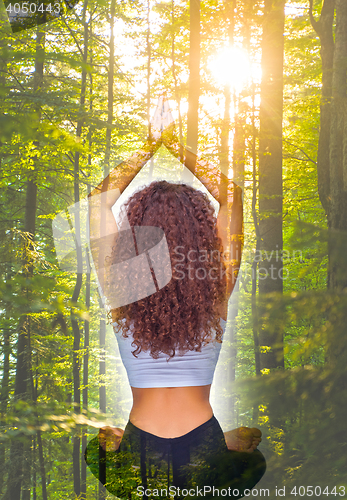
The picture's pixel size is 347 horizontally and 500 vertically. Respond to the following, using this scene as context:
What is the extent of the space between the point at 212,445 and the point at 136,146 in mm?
13394

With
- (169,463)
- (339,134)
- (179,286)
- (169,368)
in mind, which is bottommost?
(169,463)

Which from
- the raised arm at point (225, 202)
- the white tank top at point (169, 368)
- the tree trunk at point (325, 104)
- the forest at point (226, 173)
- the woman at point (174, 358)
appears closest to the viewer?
the forest at point (226, 173)

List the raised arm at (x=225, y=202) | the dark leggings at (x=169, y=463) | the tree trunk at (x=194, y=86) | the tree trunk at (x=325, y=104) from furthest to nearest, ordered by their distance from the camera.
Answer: the tree trunk at (x=194, y=86) < the tree trunk at (x=325, y=104) < the raised arm at (x=225, y=202) < the dark leggings at (x=169, y=463)

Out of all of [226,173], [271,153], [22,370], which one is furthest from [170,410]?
[226,173]

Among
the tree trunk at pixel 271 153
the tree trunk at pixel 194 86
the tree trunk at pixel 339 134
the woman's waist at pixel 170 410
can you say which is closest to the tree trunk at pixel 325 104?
the tree trunk at pixel 339 134

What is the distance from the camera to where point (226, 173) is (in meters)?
9.33

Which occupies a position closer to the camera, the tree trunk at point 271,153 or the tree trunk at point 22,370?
the tree trunk at point 22,370

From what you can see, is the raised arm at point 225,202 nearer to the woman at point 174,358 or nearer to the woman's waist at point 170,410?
the woman at point 174,358

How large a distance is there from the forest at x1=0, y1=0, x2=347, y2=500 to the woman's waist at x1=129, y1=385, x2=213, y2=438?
13 centimetres

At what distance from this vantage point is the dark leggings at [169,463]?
4.57 feet

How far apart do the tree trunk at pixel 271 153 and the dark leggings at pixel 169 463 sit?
6.10m

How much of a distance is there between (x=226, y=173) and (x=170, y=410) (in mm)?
8308

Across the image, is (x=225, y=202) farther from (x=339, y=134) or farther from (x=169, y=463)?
(x=339, y=134)

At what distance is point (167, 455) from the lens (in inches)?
61.2
